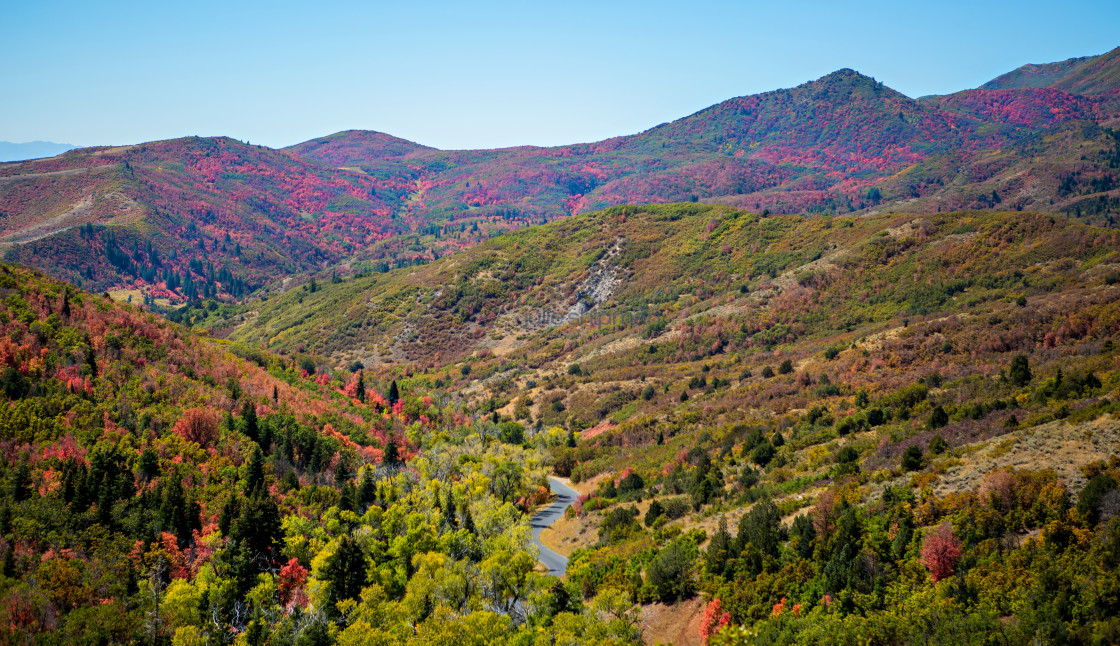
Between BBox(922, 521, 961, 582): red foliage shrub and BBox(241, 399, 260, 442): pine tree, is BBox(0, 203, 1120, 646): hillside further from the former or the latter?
BBox(241, 399, 260, 442): pine tree

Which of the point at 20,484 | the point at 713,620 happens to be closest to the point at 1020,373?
the point at 713,620

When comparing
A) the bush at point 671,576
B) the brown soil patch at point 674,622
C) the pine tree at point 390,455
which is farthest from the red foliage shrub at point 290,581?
the brown soil patch at point 674,622

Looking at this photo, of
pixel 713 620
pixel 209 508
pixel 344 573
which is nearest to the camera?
pixel 713 620

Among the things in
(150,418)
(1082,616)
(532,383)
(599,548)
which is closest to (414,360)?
(532,383)

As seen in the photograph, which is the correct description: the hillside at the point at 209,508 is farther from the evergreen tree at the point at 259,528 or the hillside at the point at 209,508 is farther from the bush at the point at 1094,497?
the bush at the point at 1094,497

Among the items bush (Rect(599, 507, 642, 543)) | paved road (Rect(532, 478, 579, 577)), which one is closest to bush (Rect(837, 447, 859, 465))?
bush (Rect(599, 507, 642, 543))

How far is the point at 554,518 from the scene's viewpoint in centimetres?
6444

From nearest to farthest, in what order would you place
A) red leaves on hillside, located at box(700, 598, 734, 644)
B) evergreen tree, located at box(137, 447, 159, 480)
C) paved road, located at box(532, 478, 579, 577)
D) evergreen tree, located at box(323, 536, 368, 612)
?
red leaves on hillside, located at box(700, 598, 734, 644)
evergreen tree, located at box(323, 536, 368, 612)
evergreen tree, located at box(137, 447, 159, 480)
paved road, located at box(532, 478, 579, 577)

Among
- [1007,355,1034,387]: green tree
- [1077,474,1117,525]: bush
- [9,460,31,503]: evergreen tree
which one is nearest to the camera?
[1077,474,1117,525]: bush

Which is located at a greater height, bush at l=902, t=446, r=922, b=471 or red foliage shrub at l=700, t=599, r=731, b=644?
bush at l=902, t=446, r=922, b=471

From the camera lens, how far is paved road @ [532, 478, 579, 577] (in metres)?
51.3

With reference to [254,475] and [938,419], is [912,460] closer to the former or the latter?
[938,419]

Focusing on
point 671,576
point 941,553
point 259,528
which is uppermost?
point 941,553

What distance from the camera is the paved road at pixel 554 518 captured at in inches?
2020
